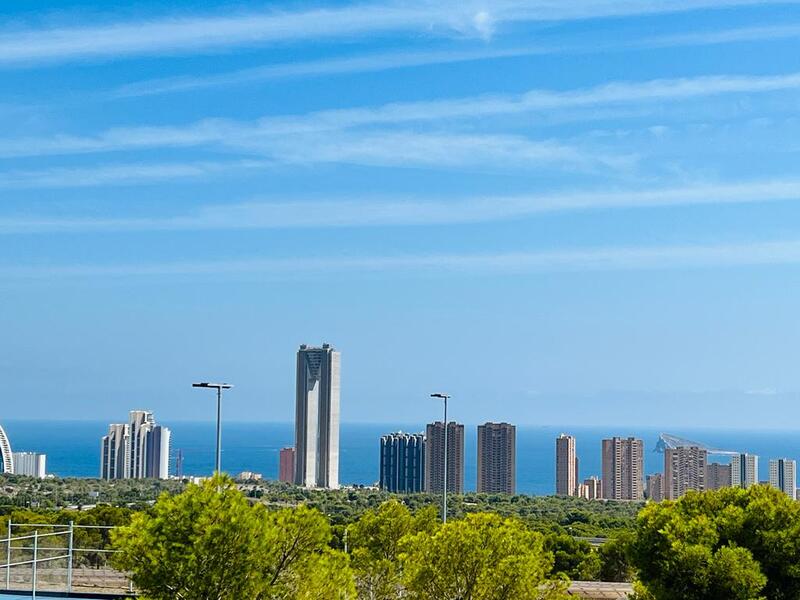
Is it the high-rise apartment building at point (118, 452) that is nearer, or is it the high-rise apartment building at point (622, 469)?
the high-rise apartment building at point (622, 469)

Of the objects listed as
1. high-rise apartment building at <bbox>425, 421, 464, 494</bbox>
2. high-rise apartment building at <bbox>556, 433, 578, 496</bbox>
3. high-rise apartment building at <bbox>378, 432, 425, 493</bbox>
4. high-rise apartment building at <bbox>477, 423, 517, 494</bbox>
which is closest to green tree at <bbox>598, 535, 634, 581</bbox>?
high-rise apartment building at <bbox>425, 421, 464, 494</bbox>

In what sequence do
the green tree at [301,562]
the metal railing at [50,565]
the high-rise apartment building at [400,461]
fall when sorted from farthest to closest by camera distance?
the high-rise apartment building at [400,461], the metal railing at [50,565], the green tree at [301,562]

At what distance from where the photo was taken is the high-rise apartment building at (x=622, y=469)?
97.3m

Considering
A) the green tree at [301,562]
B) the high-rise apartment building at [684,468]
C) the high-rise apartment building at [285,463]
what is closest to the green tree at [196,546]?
the green tree at [301,562]

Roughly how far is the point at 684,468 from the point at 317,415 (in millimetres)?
31126

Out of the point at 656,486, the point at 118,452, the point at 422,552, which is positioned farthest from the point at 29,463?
the point at 422,552

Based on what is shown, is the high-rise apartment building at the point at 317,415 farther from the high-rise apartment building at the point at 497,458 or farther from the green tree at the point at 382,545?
the green tree at the point at 382,545

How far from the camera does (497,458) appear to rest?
9962cm

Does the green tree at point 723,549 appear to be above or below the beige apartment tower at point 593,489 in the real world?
above

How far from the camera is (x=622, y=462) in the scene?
99750 mm

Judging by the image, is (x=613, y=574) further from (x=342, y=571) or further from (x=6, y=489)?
(x=6, y=489)

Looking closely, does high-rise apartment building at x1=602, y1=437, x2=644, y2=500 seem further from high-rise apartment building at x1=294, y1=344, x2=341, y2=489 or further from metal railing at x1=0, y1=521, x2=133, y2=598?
metal railing at x1=0, y1=521, x2=133, y2=598

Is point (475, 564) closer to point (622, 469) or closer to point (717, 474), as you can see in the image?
point (717, 474)

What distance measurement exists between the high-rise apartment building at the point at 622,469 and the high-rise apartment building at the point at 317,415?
25.0m
